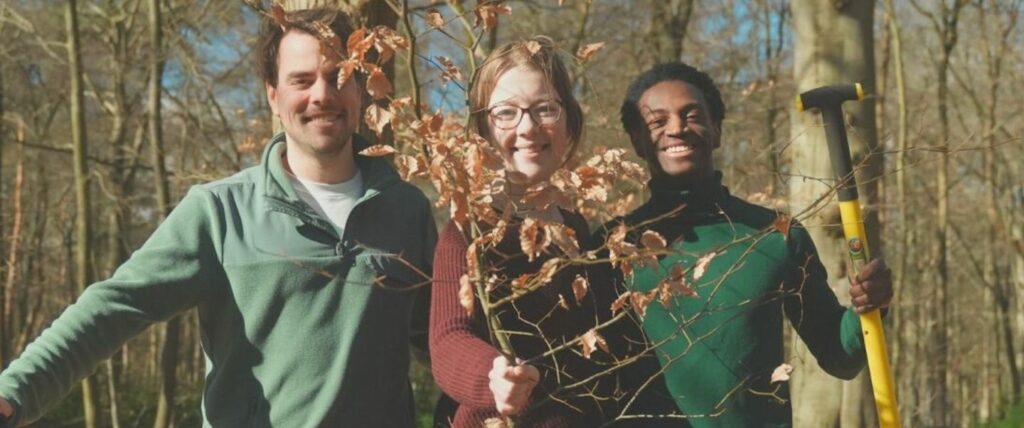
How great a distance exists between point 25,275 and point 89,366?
1067 cm

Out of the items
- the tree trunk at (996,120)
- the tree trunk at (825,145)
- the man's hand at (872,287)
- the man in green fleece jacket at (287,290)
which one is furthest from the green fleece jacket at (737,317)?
the tree trunk at (996,120)

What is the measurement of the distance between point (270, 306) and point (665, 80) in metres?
1.27

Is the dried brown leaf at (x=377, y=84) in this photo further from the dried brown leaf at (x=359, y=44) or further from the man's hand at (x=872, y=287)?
the man's hand at (x=872, y=287)

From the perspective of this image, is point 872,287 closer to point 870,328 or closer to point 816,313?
point 870,328

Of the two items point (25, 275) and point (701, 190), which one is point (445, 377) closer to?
point (701, 190)

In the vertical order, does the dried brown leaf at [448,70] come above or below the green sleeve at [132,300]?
above

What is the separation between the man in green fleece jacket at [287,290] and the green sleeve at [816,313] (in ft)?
3.40

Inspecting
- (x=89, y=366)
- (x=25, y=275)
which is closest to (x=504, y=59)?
(x=89, y=366)

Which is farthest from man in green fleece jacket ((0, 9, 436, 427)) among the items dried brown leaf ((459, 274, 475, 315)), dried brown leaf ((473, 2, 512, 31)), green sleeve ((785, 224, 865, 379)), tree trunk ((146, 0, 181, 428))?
tree trunk ((146, 0, 181, 428))

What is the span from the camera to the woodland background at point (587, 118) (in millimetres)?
5258

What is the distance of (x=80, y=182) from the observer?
7430 mm

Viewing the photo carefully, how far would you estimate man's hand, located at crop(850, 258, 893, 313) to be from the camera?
3.04 m

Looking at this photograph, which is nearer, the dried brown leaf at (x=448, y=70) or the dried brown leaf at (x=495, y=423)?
the dried brown leaf at (x=495, y=423)

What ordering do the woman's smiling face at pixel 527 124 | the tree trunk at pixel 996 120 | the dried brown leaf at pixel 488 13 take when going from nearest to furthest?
the dried brown leaf at pixel 488 13 < the woman's smiling face at pixel 527 124 < the tree trunk at pixel 996 120
